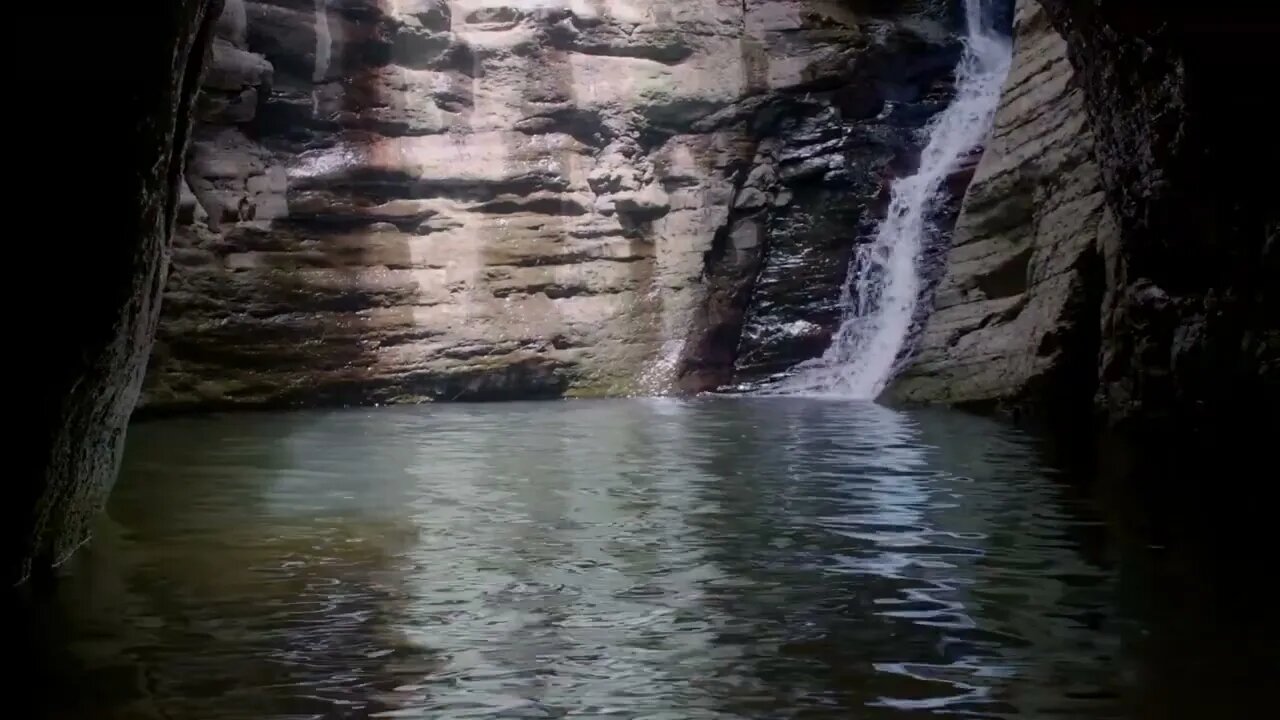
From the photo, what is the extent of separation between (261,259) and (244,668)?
33.5 feet

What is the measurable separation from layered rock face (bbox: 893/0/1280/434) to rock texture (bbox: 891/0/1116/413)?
0.02 meters

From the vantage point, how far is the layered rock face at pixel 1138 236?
20.8 ft

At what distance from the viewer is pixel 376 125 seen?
13094mm

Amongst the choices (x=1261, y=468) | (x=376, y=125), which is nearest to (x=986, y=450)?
(x=1261, y=468)

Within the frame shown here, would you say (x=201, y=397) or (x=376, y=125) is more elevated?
(x=376, y=125)

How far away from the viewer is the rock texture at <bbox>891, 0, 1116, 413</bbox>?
9.22 meters

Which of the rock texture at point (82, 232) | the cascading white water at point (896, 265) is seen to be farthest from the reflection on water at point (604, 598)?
the cascading white water at point (896, 265)

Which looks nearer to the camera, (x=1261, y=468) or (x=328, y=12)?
(x=1261, y=468)

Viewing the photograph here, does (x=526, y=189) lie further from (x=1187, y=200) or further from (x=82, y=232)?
(x=82, y=232)

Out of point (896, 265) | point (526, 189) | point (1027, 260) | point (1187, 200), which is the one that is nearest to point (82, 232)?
point (1187, 200)

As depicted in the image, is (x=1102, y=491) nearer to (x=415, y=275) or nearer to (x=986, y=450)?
(x=986, y=450)

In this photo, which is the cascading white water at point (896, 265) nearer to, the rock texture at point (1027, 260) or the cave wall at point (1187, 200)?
the rock texture at point (1027, 260)

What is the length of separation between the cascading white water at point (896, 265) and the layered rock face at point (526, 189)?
0.28 meters

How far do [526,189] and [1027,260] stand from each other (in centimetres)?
586
